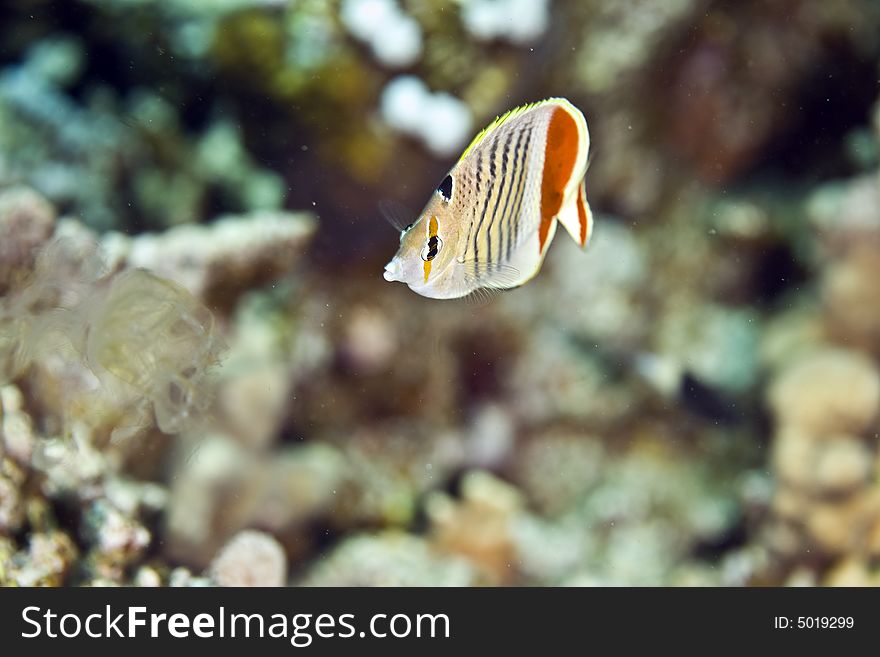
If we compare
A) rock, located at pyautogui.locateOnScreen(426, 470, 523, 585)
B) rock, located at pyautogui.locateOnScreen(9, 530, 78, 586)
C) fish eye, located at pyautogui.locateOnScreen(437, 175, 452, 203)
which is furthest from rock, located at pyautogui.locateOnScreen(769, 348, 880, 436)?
rock, located at pyautogui.locateOnScreen(9, 530, 78, 586)

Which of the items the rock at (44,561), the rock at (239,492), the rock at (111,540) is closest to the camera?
the rock at (44,561)

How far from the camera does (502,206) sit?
4.17 feet

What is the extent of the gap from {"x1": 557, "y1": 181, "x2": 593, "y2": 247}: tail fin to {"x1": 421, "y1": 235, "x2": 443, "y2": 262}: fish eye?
24cm

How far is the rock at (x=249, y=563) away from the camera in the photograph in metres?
2.01

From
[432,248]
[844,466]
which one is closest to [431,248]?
[432,248]

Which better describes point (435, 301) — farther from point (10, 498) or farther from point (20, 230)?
point (10, 498)

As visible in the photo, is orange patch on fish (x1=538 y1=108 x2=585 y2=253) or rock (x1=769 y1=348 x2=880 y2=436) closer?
orange patch on fish (x1=538 y1=108 x2=585 y2=253)

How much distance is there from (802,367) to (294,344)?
1.86m

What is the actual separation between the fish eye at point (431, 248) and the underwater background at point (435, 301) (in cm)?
100

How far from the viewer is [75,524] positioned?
1861 millimetres

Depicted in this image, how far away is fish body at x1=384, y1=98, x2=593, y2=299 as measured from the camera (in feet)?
4.02
